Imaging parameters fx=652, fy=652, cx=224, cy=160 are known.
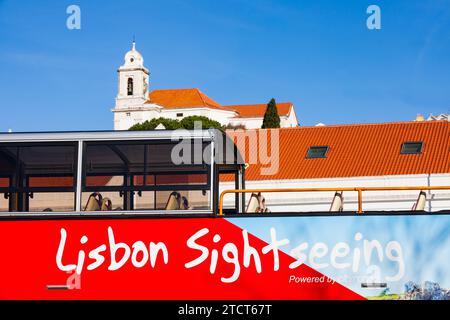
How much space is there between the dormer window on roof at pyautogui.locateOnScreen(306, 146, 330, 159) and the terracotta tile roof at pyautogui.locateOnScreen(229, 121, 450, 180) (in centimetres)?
26

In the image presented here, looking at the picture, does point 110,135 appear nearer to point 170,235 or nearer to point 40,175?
point 40,175

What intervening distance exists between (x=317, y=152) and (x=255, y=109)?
107 m

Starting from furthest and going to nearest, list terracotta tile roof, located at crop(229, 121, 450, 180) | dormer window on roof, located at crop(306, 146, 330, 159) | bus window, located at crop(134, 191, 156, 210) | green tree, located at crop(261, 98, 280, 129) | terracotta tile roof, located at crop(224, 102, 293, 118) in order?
1. terracotta tile roof, located at crop(224, 102, 293, 118)
2. green tree, located at crop(261, 98, 280, 129)
3. dormer window on roof, located at crop(306, 146, 330, 159)
4. terracotta tile roof, located at crop(229, 121, 450, 180)
5. bus window, located at crop(134, 191, 156, 210)

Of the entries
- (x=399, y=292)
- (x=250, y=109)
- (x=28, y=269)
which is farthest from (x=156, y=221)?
(x=250, y=109)


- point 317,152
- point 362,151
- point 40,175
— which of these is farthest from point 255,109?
point 40,175

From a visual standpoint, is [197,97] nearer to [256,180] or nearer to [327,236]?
[256,180]

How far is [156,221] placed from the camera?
848cm

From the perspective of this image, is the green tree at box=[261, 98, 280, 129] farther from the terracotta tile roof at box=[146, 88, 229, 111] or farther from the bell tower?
the bell tower

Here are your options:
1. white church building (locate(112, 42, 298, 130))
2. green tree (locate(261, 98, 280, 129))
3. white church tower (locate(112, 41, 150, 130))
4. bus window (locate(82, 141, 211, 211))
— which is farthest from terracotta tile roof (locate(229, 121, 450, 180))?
white church tower (locate(112, 41, 150, 130))

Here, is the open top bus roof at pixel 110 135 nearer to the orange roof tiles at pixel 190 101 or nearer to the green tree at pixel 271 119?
the green tree at pixel 271 119

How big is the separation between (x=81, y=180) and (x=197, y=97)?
407ft

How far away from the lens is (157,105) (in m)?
127

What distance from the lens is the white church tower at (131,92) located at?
123250 millimetres

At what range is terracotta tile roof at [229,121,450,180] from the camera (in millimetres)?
32000
